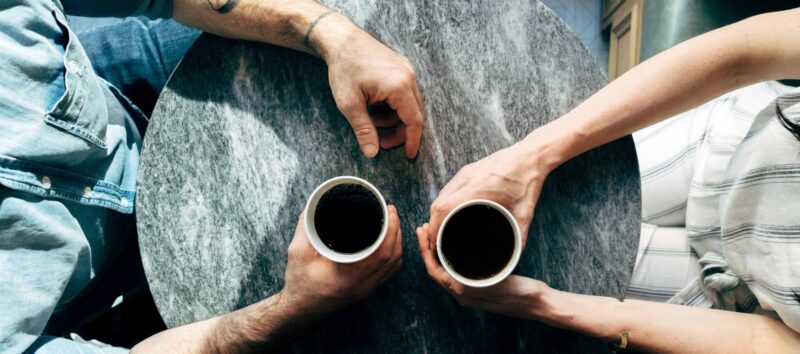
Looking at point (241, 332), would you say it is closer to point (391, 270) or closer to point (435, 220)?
point (391, 270)

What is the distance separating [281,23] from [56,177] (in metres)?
0.48

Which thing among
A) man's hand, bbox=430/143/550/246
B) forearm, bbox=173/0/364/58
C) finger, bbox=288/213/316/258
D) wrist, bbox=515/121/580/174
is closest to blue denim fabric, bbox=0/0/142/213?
forearm, bbox=173/0/364/58

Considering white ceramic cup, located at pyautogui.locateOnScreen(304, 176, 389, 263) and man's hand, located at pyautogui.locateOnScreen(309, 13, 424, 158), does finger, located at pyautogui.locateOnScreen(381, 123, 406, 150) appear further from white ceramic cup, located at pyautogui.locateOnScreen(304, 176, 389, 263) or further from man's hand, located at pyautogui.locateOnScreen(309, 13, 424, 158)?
white ceramic cup, located at pyautogui.locateOnScreen(304, 176, 389, 263)

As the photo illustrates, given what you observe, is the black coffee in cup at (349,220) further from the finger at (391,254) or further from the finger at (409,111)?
the finger at (409,111)

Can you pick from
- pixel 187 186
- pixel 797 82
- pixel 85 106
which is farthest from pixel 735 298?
pixel 85 106

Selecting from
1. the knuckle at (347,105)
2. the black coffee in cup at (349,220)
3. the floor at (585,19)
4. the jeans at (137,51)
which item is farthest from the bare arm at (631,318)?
the floor at (585,19)

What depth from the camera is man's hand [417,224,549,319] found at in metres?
0.75

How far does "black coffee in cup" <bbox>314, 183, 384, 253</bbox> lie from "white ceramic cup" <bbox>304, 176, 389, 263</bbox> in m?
0.02

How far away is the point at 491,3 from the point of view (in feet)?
2.92

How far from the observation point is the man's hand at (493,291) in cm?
75

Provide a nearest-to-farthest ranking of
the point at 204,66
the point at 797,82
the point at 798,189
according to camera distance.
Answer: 1. the point at 798,189
2. the point at 204,66
3. the point at 797,82

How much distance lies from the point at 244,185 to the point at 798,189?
95cm

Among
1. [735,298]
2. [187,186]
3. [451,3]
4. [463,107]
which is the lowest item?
[735,298]

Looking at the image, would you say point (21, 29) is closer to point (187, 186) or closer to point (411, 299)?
point (187, 186)
